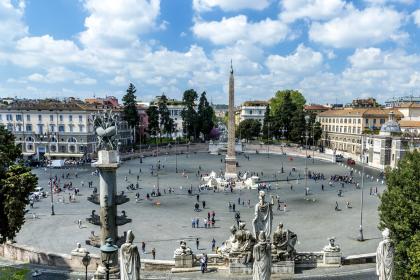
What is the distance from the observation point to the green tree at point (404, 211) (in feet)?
53.0

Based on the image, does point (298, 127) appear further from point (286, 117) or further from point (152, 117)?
point (152, 117)

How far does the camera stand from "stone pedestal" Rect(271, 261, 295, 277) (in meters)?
16.5

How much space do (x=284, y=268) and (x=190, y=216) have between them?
19476mm

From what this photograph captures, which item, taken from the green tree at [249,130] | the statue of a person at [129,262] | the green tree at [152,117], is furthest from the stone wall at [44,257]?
the green tree at [249,130]

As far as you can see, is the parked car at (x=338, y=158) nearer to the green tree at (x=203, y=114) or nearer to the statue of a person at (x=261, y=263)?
the green tree at (x=203, y=114)

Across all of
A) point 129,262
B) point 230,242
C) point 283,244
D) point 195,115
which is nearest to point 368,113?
point 195,115

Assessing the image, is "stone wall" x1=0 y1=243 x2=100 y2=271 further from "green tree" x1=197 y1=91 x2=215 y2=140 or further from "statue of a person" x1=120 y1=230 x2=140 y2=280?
"green tree" x1=197 y1=91 x2=215 y2=140

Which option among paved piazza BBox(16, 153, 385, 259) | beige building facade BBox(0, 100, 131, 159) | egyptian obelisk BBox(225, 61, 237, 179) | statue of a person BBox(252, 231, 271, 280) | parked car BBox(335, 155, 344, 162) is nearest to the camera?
statue of a person BBox(252, 231, 271, 280)

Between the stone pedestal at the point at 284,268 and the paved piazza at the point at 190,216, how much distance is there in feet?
29.2

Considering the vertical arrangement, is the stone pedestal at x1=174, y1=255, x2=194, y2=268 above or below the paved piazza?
above

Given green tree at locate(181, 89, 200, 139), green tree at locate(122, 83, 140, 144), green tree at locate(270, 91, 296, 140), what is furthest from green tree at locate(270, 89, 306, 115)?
green tree at locate(122, 83, 140, 144)

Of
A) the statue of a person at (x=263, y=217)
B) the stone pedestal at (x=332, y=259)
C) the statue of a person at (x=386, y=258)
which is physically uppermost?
the statue of a person at (x=386, y=258)

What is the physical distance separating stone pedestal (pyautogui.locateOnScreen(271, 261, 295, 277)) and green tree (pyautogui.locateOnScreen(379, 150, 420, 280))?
13.5 ft

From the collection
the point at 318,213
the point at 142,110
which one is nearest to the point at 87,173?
the point at 318,213
